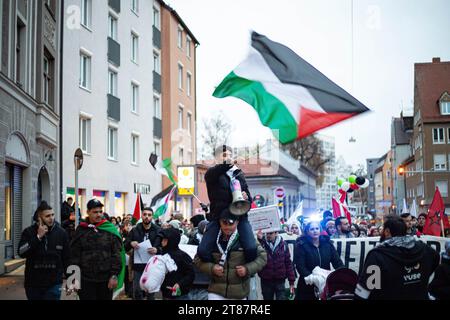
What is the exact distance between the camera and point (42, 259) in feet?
24.2

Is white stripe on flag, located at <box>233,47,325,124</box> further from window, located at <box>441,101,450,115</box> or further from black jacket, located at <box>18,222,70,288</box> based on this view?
window, located at <box>441,101,450,115</box>

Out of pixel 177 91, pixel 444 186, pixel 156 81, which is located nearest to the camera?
pixel 156 81

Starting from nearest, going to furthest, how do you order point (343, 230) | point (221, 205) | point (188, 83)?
point (221, 205) < point (343, 230) < point (188, 83)

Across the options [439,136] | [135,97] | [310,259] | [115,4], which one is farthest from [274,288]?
[439,136]

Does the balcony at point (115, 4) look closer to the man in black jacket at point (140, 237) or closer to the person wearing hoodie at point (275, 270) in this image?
the man in black jacket at point (140, 237)

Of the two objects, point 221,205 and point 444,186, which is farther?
point 444,186

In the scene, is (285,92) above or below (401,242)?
above

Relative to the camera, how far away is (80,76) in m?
25.0

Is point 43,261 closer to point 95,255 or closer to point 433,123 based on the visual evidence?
point 95,255

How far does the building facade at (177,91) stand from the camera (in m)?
36.9

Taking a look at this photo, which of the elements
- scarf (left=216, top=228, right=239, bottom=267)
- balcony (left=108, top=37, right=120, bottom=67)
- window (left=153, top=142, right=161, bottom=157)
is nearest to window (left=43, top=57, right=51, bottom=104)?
balcony (left=108, top=37, right=120, bottom=67)

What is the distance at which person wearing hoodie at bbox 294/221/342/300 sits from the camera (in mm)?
8641

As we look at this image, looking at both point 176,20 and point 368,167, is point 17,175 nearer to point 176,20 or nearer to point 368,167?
point 176,20

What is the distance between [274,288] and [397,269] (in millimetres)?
4093
